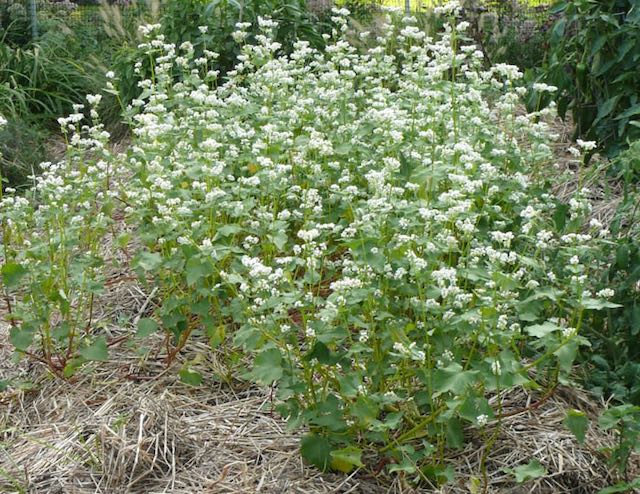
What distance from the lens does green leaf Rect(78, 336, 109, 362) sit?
3.65 metres

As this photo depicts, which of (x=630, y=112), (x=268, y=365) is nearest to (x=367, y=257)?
(x=268, y=365)

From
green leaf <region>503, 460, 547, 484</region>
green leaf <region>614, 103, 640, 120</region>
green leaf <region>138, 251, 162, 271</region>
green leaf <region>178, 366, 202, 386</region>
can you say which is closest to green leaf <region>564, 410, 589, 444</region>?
green leaf <region>503, 460, 547, 484</region>

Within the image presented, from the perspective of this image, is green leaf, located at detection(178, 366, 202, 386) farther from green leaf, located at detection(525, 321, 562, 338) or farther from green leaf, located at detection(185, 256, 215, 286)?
green leaf, located at detection(525, 321, 562, 338)

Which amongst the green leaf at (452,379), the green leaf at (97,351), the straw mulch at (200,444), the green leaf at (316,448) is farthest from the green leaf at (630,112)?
the green leaf at (97,351)

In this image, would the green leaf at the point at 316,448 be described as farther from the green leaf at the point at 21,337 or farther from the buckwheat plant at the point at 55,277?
the green leaf at the point at 21,337

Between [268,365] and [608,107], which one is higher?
[608,107]

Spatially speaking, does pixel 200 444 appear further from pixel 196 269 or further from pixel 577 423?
pixel 577 423

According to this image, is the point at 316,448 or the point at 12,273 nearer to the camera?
the point at 316,448

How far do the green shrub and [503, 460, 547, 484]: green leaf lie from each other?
227cm

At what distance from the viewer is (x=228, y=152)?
13.0ft

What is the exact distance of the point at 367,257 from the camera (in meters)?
2.99

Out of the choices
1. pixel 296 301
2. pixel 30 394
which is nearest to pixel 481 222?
pixel 296 301

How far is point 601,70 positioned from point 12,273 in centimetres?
304

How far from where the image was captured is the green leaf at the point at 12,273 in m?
3.56
